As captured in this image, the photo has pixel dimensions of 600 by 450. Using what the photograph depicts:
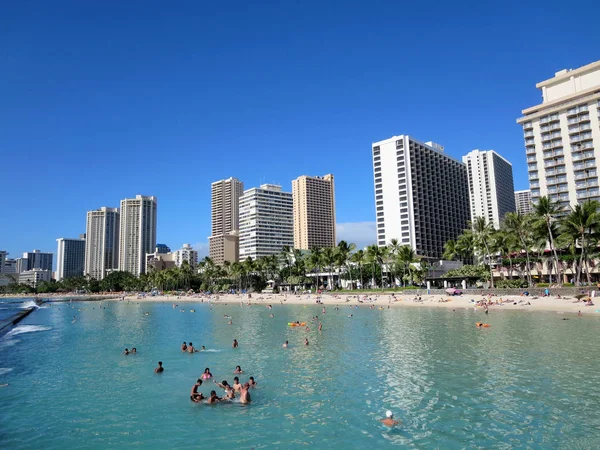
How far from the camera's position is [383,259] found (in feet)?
350

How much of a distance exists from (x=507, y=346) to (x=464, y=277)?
74.0 m

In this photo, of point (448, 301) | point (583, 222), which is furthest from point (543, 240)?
point (448, 301)

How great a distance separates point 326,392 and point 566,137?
11645 cm

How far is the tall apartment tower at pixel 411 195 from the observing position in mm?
142625

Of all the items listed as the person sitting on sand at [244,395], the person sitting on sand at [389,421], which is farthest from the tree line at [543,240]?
the person sitting on sand at [244,395]

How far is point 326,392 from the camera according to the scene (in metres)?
19.7

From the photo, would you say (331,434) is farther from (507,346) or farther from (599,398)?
(507,346)

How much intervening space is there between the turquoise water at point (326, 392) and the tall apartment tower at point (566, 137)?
283 feet

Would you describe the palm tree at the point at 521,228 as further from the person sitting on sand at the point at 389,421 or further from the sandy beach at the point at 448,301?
the person sitting on sand at the point at 389,421

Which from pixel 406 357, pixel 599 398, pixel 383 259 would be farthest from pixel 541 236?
pixel 599 398

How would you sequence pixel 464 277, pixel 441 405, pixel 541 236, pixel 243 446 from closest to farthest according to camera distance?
pixel 243 446 < pixel 441 405 < pixel 541 236 < pixel 464 277

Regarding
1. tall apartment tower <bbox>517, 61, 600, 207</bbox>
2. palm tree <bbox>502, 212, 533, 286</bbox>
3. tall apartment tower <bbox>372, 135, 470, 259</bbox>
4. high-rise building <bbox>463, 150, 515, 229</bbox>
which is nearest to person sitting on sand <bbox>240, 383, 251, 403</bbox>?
palm tree <bbox>502, 212, 533, 286</bbox>

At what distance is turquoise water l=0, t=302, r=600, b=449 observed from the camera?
1465 cm

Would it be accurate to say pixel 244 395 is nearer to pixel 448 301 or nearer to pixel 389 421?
pixel 389 421
